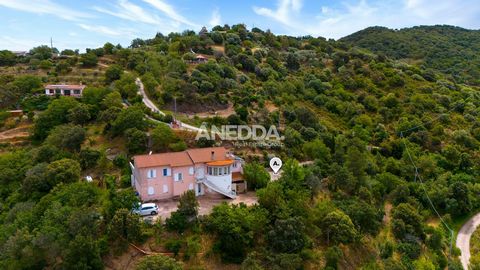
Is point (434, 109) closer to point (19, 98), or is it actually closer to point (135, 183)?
point (135, 183)

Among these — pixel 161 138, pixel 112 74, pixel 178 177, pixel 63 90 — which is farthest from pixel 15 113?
pixel 178 177

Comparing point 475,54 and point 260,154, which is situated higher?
point 475,54

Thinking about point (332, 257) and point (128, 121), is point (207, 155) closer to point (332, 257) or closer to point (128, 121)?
point (128, 121)

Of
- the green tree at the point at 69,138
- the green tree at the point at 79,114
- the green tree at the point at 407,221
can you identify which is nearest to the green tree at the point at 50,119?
the green tree at the point at 79,114

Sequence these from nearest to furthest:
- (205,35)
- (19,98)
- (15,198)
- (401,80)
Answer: (15,198), (19,98), (401,80), (205,35)

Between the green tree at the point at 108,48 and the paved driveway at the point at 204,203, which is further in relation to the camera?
the green tree at the point at 108,48

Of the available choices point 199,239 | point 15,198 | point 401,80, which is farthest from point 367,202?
point 401,80

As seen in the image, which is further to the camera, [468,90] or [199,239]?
[468,90]

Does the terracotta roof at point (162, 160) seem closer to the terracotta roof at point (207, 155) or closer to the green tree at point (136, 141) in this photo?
the terracotta roof at point (207, 155)
